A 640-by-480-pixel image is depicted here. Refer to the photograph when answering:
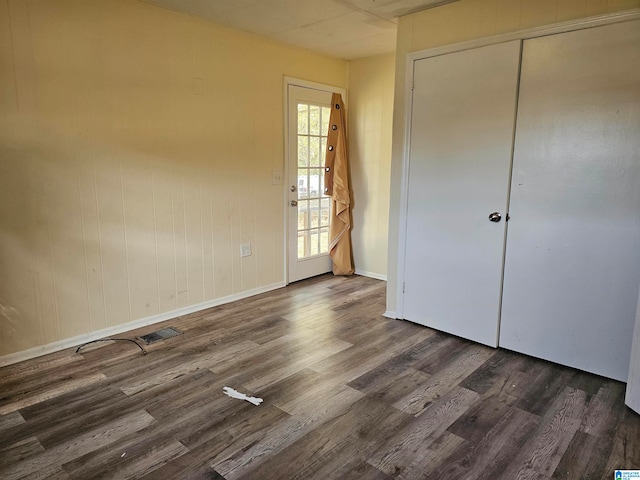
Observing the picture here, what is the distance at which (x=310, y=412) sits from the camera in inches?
88.3

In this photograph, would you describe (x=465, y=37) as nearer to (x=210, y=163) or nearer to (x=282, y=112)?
(x=282, y=112)

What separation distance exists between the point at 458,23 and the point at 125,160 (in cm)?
256

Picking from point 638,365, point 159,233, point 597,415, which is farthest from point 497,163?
point 159,233

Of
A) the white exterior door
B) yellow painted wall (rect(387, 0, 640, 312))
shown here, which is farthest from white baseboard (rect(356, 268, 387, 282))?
yellow painted wall (rect(387, 0, 640, 312))

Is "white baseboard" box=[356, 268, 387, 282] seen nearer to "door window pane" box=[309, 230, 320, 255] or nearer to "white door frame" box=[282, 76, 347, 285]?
"door window pane" box=[309, 230, 320, 255]

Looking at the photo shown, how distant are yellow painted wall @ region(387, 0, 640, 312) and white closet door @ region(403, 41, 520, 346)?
0.13m

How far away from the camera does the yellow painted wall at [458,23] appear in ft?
8.27

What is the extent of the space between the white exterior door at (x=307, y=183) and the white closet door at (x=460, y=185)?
58.1 inches

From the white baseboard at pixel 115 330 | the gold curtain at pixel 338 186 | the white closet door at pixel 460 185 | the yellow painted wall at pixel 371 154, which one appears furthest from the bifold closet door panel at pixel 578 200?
the white baseboard at pixel 115 330

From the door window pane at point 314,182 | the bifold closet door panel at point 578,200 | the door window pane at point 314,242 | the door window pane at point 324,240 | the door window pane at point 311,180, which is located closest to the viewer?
the bifold closet door panel at point 578,200

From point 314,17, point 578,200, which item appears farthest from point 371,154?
point 578,200

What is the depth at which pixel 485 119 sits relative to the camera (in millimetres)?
2906

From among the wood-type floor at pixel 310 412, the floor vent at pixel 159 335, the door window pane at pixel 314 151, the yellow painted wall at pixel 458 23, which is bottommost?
the wood-type floor at pixel 310 412

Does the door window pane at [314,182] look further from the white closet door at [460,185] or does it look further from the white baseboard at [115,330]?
the white closet door at [460,185]
